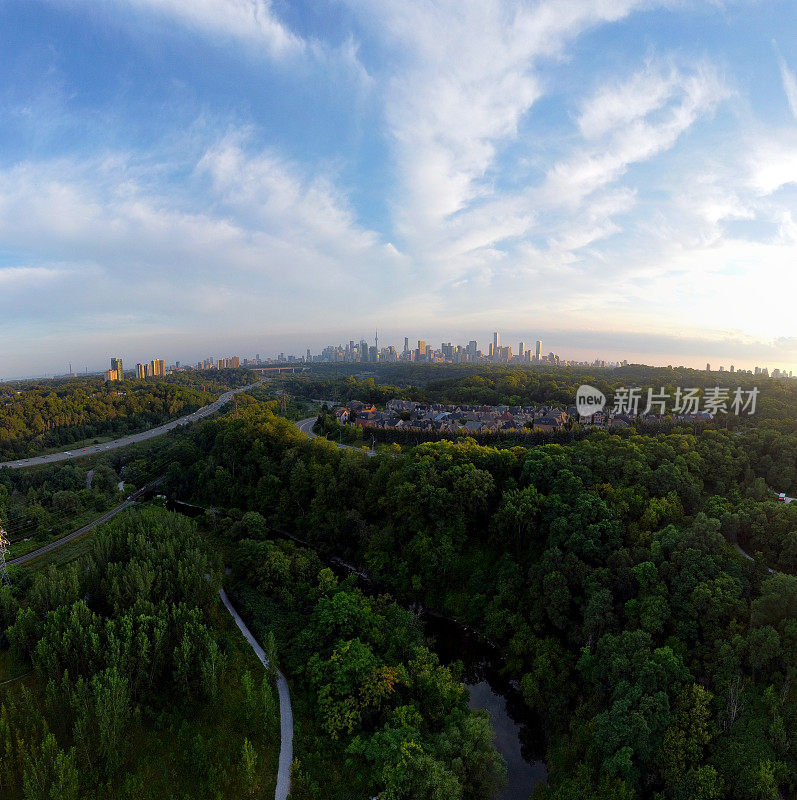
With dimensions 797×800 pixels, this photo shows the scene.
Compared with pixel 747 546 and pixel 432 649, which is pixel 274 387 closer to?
pixel 432 649

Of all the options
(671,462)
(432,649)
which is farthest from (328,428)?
(671,462)

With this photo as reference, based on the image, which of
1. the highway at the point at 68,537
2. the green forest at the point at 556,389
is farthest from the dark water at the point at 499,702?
the green forest at the point at 556,389

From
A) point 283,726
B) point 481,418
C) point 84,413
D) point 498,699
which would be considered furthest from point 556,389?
point 84,413

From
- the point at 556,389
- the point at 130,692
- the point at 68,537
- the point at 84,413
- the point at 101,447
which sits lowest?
the point at 68,537

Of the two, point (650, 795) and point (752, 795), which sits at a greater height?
point (752, 795)

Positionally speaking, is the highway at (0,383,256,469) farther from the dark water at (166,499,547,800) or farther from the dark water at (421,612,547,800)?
the dark water at (421,612,547,800)

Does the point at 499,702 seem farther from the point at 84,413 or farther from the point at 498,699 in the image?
the point at 84,413
